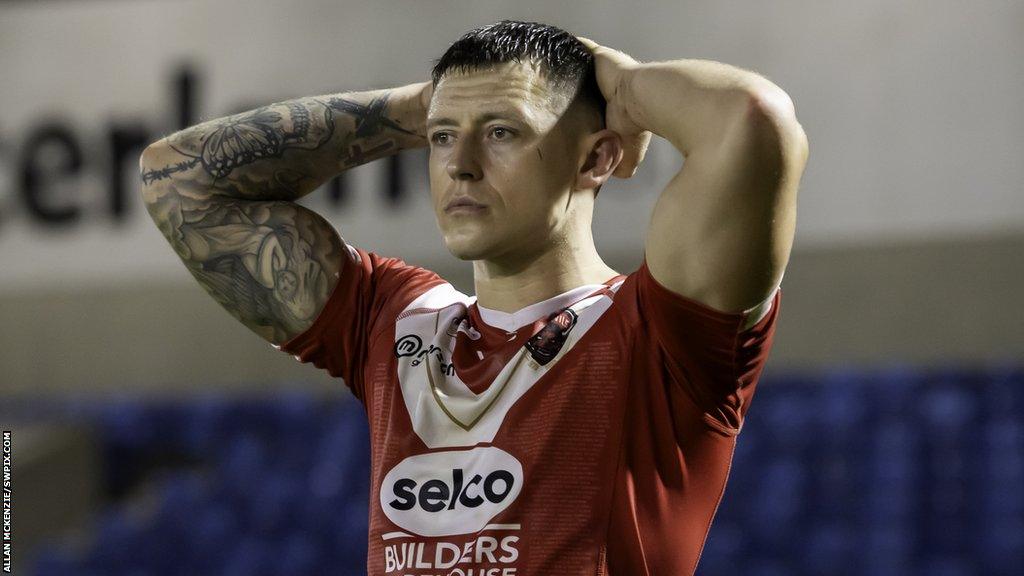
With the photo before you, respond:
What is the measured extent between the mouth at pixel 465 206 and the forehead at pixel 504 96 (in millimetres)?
125

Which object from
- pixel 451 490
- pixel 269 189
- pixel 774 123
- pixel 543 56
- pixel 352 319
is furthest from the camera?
pixel 269 189

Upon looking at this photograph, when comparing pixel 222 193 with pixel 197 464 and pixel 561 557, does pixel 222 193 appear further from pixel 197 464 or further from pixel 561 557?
pixel 197 464

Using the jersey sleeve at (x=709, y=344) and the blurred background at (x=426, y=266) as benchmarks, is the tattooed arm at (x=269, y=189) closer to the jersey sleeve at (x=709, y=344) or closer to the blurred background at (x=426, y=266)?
the jersey sleeve at (x=709, y=344)

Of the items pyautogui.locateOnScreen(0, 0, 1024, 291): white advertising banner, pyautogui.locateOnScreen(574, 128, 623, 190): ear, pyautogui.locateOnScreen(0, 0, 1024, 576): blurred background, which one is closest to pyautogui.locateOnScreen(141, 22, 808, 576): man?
pyautogui.locateOnScreen(574, 128, 623, 190): ear

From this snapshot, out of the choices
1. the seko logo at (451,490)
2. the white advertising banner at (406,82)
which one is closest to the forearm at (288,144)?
the seko logo at (451,490)

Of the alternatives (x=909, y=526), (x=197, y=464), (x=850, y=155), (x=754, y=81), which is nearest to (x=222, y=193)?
(x=754, y=81)

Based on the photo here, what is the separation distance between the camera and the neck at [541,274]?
1958 mm

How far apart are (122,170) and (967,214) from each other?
14.4 feet

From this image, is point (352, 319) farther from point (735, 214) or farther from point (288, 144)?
point (735, 214)

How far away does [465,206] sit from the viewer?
1861mm

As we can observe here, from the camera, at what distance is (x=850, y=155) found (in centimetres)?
628

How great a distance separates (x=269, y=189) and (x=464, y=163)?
491mm

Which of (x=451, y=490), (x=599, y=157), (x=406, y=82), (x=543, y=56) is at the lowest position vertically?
(x=406, y=82)

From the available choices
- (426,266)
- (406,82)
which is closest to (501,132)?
(426,266)
